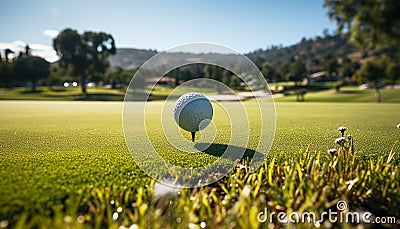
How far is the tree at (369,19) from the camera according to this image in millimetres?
16828

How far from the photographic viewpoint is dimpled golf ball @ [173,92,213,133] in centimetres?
483

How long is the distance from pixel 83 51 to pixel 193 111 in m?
55.5

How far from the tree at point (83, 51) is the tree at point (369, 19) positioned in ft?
144

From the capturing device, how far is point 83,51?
54.1 meters

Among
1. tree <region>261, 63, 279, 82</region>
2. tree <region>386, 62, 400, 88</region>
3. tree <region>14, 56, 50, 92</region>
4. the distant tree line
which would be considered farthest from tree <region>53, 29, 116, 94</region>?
tree <region>386, 62, 400, 88</region>

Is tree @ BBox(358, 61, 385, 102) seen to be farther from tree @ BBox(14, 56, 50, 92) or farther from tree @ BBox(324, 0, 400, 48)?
tree @ BBox(14, 56, 50, 92)

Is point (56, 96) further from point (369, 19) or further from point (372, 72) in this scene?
point (372, 72)

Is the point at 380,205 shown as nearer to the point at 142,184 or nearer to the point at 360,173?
the point at 360,173

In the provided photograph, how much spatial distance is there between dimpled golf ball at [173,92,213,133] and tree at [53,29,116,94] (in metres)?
50.6

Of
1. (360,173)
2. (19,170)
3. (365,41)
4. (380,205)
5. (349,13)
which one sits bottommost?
(380,205)

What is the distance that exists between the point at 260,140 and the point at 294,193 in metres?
2.87

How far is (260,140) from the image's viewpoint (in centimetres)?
581

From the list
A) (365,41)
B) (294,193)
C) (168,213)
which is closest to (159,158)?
(168,213)

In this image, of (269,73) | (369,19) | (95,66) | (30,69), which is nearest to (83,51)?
(95,66)
